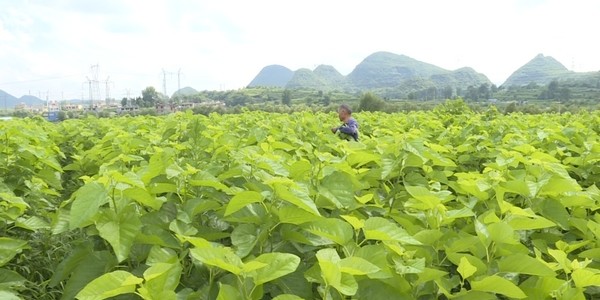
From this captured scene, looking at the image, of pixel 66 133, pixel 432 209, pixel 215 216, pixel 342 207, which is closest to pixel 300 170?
pixel 342 207

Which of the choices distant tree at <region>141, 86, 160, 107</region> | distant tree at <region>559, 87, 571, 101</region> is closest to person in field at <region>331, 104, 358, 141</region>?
distant tree at <region>559, 87, 571, 101</region>

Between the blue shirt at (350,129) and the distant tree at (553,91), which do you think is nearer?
the blue shirt at (350,129)

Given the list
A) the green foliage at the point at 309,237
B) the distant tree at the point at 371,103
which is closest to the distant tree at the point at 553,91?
the distant tree at the point at 371,103

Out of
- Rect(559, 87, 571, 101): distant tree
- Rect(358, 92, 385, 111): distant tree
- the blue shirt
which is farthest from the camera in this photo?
Rect(559, 87, 571, 101): distant tree

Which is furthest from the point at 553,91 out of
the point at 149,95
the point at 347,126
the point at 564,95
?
the point at 347,126

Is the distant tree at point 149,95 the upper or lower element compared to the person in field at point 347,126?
upper

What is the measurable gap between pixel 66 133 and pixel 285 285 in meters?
6.30

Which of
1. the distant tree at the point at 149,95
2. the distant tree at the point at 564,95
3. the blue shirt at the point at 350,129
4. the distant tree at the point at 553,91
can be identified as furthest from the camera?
the distant tree at the point at 149,95

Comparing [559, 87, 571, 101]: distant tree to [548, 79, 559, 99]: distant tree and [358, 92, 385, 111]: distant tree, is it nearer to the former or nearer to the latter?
[548, 79, 559, 99]: distant tree

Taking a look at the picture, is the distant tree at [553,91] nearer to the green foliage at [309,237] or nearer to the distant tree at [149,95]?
the distant tree at [149,95]

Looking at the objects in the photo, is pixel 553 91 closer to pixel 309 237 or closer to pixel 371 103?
pixel 371 103

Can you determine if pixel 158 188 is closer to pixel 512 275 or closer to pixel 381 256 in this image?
pixel 381 256

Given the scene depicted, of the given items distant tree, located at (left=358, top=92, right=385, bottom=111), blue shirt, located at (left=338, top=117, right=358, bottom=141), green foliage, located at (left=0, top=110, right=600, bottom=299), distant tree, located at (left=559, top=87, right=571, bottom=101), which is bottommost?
green foliage, located at (left=0, top=110, right=600, bottom=299)

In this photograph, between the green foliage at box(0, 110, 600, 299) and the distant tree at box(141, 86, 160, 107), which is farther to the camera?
the distant tree at box(141, 86, 160, 107)
